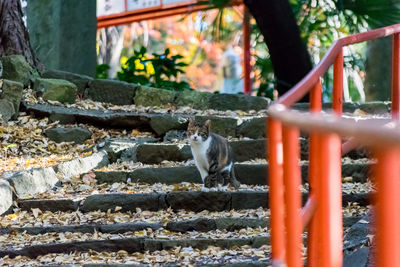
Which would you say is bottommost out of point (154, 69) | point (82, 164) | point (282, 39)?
point (82, 164)

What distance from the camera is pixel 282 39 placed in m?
11.5

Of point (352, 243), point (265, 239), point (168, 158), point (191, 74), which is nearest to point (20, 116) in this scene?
point (168, 158)

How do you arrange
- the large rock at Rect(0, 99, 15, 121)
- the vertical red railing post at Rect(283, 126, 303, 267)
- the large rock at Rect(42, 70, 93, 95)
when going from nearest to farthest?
the vertical red railing post at Rect(283, 126, 303, 267)
the large rock at Rect(0, 99, 15, 121)
the large rock at Rect(42, 70, 93, 95)

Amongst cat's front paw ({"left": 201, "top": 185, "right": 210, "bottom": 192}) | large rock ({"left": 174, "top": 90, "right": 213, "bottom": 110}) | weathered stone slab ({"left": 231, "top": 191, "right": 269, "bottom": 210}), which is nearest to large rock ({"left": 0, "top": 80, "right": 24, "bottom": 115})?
large rock ({"left": 174, "top": 90, "right": 213, "bottom": 110})

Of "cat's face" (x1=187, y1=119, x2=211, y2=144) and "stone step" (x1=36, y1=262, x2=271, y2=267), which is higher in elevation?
"cat's face" (x1=187, y1=119, x2=211, y2=144)

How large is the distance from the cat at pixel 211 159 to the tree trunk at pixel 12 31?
3.91 m

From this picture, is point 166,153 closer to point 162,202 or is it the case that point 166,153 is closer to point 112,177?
point 112,177

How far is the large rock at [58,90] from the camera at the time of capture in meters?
10.0

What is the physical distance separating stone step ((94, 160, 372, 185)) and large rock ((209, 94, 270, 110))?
7.60 feet

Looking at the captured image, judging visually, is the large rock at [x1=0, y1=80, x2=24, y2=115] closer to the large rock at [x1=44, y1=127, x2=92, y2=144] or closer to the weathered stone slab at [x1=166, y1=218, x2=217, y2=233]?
the large rock at [x1=44, y1=127, x2=92, y2=144]

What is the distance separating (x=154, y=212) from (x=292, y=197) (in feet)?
12.9

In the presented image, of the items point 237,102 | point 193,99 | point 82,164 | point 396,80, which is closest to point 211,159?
point 82,164

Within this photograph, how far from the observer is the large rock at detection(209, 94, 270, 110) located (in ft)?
32.5

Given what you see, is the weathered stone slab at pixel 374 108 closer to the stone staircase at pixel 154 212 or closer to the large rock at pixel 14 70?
the stone staircase at pixel 154 212
